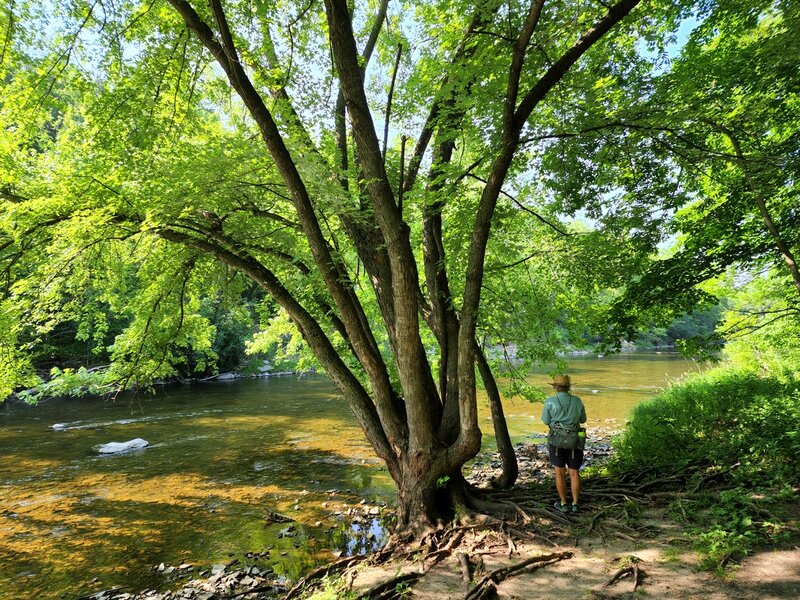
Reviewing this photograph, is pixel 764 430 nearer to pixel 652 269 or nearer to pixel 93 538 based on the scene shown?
pixel 652 269

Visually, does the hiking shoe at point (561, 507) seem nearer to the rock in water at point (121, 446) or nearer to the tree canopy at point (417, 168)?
the tree canopy at point (417, 168)

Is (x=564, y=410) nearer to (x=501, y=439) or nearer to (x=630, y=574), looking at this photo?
(x=501, y=439)

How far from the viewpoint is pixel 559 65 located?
4.36 meters

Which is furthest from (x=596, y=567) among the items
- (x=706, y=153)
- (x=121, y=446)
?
(x=121, y=446)

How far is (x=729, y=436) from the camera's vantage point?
659 centimetres

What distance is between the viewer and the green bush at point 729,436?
5516 millimetres

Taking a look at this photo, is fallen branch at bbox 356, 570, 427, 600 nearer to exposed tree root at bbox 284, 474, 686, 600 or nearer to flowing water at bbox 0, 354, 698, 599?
exposed tree root at bbox 284, 474, 686, 600

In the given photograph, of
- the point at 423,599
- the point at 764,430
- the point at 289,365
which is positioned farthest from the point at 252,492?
the point at 289,365

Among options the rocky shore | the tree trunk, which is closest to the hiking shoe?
the tree trunk

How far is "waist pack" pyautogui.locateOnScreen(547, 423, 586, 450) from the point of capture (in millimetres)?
5516

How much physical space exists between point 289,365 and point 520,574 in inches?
1200

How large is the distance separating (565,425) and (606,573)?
6.52ft

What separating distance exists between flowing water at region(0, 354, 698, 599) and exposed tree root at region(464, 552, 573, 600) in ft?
10.4

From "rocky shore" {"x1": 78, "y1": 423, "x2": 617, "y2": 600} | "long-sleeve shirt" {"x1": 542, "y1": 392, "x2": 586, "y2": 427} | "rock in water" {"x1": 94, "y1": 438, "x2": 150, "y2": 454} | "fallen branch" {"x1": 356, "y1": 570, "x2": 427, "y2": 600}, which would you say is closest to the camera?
"fallen branch" {"x1": 356, "y1": 570, "x2": 427, "y2": 600}
